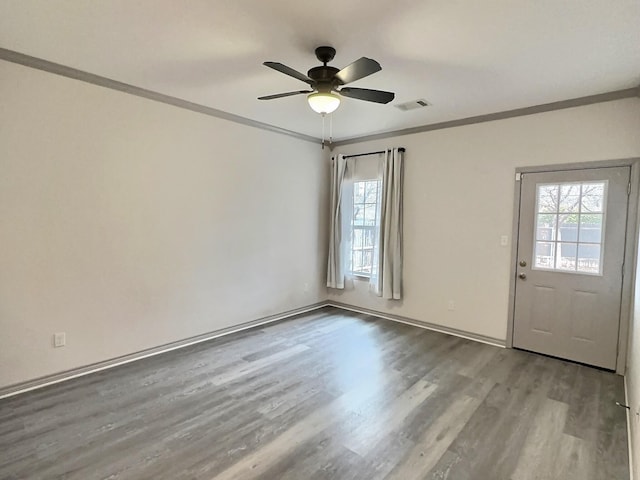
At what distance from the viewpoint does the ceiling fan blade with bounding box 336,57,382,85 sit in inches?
87.2

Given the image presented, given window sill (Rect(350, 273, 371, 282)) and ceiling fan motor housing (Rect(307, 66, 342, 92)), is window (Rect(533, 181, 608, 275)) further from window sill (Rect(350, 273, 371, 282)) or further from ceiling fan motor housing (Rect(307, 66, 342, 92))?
ceiling fan motor housing (Rect(307, 66, 342, 92))

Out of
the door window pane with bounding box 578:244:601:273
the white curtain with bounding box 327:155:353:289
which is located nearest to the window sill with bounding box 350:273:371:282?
the white curtain with bounding box 327:155:353:289

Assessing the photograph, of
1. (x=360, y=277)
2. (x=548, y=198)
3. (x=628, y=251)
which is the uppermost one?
(x=548, y=198)

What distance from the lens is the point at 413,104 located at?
384 centimetres

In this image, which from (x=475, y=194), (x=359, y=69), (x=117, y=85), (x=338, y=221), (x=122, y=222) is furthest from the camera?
(x=338, y=221)

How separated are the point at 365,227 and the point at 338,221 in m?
0.45

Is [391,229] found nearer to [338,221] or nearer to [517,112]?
[338,221]

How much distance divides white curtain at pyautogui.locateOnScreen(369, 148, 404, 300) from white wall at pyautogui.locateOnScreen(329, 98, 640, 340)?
114mm

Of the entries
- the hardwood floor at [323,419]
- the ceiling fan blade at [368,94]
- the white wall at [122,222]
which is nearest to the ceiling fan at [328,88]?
the ceiling fan blade at [368,94]

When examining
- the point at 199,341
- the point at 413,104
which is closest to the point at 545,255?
the point at 413,104

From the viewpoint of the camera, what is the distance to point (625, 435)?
2400 mm

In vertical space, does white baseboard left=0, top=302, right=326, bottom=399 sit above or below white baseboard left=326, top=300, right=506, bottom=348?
below

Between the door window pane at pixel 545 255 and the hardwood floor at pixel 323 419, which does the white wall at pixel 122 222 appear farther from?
the door window pane at pixel 545 255

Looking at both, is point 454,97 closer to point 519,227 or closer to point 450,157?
point 450,157
